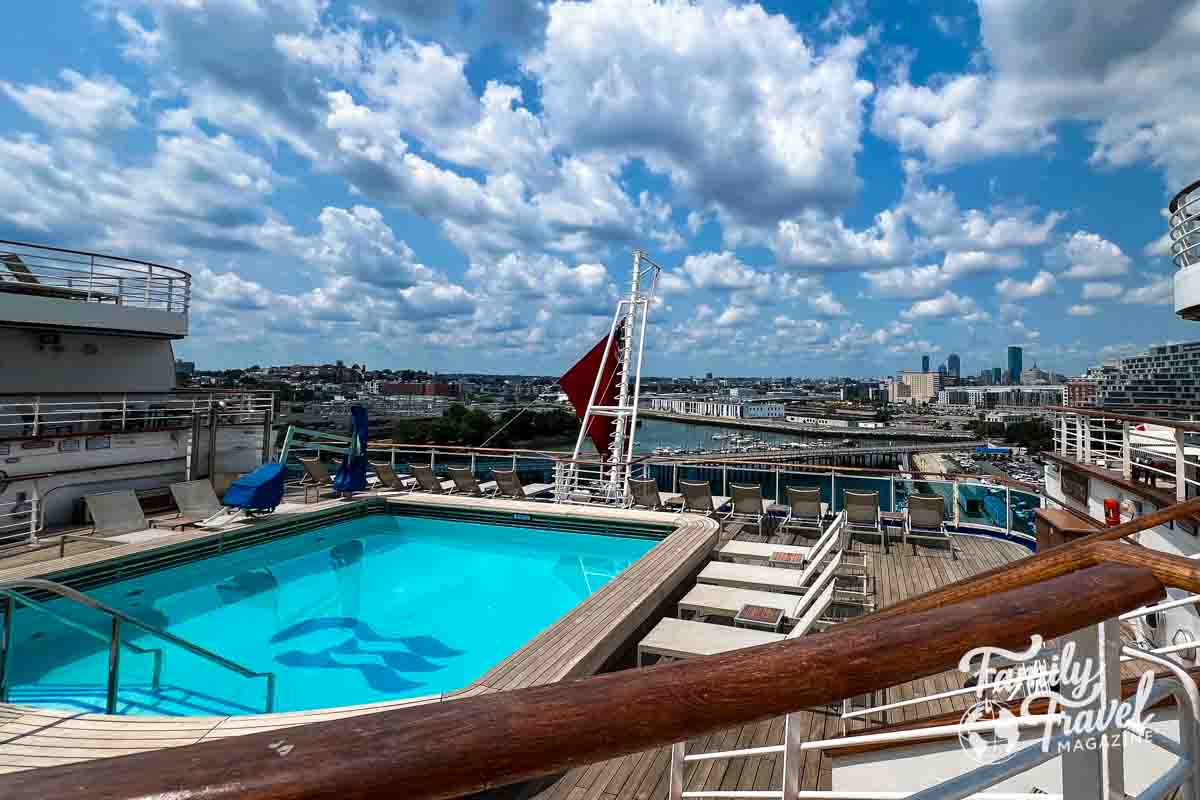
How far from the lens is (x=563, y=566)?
8.30 m

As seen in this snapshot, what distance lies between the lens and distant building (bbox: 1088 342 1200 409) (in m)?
17.6

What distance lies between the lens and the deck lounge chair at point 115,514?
7328 mm

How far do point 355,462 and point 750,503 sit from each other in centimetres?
641

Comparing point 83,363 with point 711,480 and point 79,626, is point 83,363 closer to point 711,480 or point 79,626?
point 79,626

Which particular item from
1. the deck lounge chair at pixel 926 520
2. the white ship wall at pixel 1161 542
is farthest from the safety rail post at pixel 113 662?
the deck lounge chair at pixel 926 520

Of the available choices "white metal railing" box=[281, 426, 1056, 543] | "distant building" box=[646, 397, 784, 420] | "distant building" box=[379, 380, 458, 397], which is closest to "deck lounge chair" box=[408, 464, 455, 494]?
"white metal railing" box=[281, 426, 1056, 543]

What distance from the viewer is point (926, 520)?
7941 millimetres

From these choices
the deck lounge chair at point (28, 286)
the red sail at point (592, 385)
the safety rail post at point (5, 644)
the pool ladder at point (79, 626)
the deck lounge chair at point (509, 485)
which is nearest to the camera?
the pool ladder at point (79, 626)

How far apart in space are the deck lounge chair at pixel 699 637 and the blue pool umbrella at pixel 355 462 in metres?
6.88

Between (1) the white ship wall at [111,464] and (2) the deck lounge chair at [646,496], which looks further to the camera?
(2) the deck lounge chair at [646,496]

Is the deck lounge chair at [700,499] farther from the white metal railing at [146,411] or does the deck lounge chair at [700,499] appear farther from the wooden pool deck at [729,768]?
the white metal railing at [146,411]

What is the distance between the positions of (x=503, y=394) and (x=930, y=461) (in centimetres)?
4935

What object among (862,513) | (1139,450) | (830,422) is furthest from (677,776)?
(830,422)

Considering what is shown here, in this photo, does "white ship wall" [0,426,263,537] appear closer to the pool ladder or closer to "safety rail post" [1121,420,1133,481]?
the pool ladder
